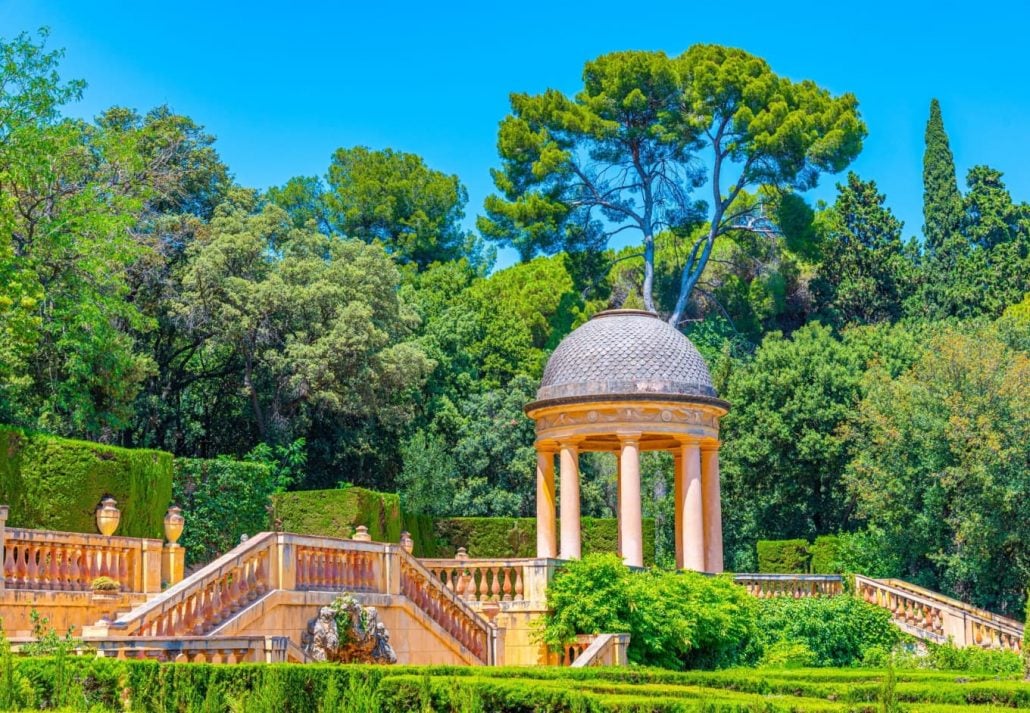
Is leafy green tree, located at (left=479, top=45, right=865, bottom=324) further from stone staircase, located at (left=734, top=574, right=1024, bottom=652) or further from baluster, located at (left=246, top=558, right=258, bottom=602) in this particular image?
baluster, located at (left=246, top=558, right=258, bottom=602)

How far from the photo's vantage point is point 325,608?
22109 millimetres

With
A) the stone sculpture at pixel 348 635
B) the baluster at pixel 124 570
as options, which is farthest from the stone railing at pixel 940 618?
the baluster at pixel 124 570

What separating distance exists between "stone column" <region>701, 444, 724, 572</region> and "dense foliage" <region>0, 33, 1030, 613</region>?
585 centimetres

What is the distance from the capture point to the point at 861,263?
66.2 meters

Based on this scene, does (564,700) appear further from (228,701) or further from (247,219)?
(247,219)

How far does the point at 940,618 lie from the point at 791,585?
3849 mm

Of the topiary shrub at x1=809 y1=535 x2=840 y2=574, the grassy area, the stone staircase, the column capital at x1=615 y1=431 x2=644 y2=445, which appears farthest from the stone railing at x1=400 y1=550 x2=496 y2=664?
the topiary shrub at x1=809 y1=535 x2=840 y2=574

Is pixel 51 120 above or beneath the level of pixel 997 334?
above

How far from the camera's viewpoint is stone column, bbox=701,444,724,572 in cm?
3659

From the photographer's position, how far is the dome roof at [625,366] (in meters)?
34.9

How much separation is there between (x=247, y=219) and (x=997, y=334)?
25.9 meters

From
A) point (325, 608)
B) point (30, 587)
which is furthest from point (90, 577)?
point (325, 608)

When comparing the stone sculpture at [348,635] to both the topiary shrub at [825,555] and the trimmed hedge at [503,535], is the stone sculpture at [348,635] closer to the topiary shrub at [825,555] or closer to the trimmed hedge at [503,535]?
the trimmed hedge at [503,535]

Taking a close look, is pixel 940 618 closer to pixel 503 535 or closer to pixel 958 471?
pixel 958 471
